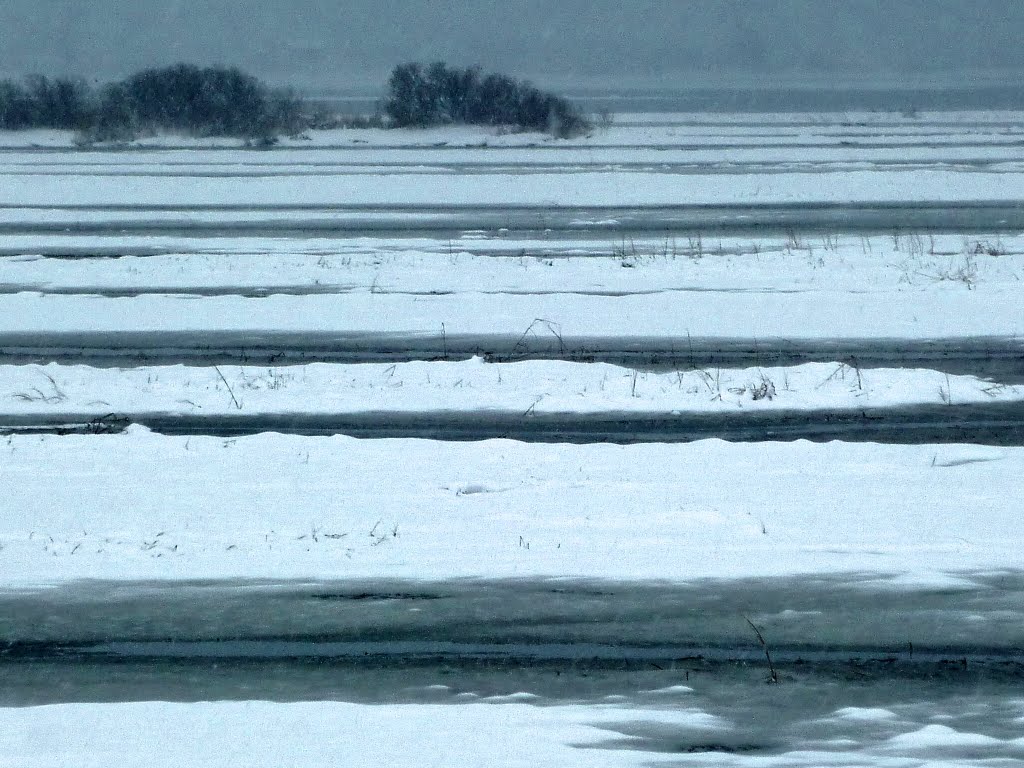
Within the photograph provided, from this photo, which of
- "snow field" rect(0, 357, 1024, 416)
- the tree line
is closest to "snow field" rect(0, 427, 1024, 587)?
"snow field" rect(0, 357, 1024, 416)

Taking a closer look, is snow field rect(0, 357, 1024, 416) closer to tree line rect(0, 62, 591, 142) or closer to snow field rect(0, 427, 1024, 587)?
snow field rect(0, 427, 1024, 587)

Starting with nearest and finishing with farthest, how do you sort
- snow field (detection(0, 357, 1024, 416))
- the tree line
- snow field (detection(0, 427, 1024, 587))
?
snow field (detection(0, 427, 1024, 587))
snow field (detection(0, 357, 1024, 416))
the tree line

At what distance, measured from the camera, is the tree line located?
171 feet

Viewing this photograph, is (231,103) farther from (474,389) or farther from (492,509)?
(492,509)

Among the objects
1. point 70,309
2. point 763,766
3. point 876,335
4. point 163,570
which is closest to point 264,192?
point 70,309

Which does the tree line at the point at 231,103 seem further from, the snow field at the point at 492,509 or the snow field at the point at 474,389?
the snow field at the point at 492,509

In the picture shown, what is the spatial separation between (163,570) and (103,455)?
231 cm

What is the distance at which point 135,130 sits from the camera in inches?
2009

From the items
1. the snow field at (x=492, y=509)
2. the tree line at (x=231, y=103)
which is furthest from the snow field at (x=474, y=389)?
the tree line at (x=231, y=103)

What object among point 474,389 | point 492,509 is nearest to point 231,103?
point 474,389

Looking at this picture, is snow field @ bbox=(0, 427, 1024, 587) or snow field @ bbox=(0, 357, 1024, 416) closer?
snow field @ bbox=(0, 427, 1024, 587)

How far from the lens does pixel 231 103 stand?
5456 cm

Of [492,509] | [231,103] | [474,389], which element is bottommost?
[492,509]

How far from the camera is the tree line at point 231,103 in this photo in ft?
171
